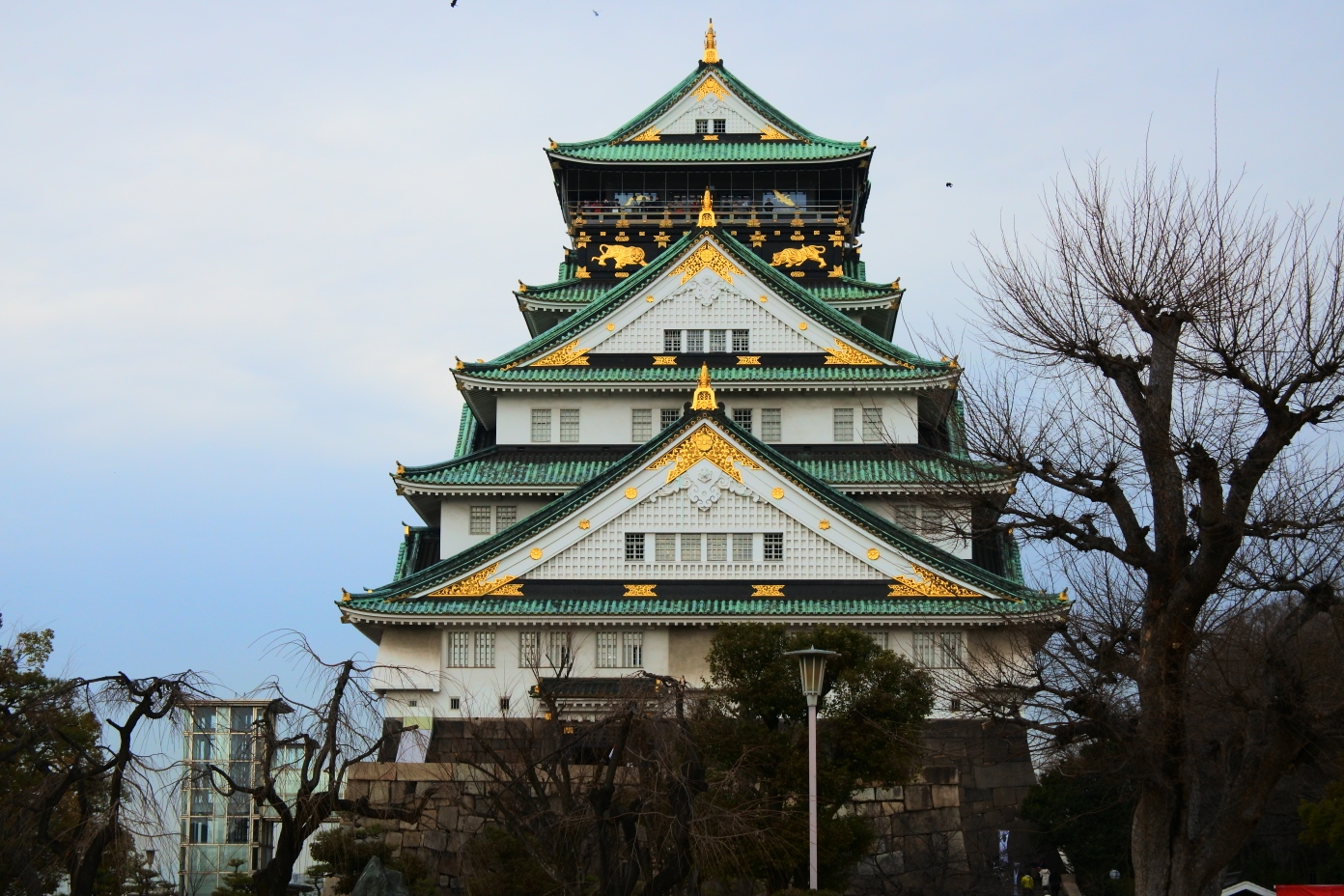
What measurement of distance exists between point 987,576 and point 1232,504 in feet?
54.9

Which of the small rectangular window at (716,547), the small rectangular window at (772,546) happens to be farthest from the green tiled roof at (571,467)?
the small rectangular window at (716,547)

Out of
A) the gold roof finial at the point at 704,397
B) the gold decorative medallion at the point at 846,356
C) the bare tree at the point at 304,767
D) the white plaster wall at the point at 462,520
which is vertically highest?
the gold decorative medallion at the point at 846,356

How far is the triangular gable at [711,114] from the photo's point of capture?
176 feet

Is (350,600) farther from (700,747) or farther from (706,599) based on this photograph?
(700,747)

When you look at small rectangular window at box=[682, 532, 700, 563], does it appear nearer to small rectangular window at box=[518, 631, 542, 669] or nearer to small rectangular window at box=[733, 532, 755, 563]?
small rectangular window at box=[733, 532, 755, 563]

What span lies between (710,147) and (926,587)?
65.0 ft

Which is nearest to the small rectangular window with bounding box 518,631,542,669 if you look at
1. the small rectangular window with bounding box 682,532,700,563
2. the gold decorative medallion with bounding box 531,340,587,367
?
the small rectangular window with bounding box 682,532,700,563

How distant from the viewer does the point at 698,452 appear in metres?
40.2

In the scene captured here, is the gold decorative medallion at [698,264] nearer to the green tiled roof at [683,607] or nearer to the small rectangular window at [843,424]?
the small rectangular window at [843,424]

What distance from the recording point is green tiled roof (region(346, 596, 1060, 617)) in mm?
38031

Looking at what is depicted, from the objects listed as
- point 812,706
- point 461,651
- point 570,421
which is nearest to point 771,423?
point 570,421

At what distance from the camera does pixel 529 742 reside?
28.8 metres

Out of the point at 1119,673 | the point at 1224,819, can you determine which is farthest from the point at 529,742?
the point at 1224,819

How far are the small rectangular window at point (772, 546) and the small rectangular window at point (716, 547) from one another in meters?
0.91
